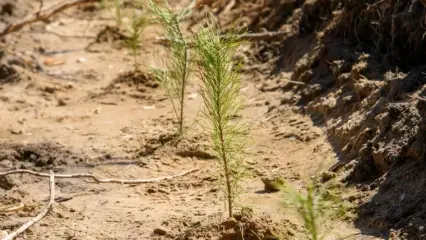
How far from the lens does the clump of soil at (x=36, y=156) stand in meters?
4.35

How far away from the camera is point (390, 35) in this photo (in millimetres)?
4344

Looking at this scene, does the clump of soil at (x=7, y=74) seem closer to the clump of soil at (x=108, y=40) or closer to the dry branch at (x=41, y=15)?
the dry branch at (x=41, y=15)

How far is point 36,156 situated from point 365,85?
180 cm

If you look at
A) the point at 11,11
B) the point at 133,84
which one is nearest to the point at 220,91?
the point at 133,84

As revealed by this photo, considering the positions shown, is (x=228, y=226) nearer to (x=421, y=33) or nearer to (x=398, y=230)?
(x=398, y=230)

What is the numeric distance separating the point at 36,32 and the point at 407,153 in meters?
4.19

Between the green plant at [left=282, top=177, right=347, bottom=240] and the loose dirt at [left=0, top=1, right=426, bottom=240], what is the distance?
6 centimetres

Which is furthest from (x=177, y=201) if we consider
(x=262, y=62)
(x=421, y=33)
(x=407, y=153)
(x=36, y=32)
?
(x=36, y=32)

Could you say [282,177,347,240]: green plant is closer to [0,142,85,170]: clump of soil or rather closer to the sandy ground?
the sandy ground

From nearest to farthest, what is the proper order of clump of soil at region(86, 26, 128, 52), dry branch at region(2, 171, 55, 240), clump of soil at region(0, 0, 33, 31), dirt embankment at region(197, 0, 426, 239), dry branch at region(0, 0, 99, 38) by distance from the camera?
1. dirt embankment at region(197, 0, 426, 239)
2. dry branch at region(2, 171, 55, 240)
3. dry branch at region(0, 0, 99, 38)
4. clump of soil at region(86, 26, 128, 52)
5. clump of soil at region(0, 0, 33, 31)

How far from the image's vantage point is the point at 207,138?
13.0ft

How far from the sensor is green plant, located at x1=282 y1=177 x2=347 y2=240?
107 inches

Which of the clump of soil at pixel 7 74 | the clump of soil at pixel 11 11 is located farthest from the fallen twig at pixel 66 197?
the clump of soil at pixel 11 11

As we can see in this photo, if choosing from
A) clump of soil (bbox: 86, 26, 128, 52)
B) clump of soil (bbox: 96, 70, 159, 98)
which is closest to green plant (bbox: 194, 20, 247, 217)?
clump of soil (bbox: 96, 70, 159, 98)
